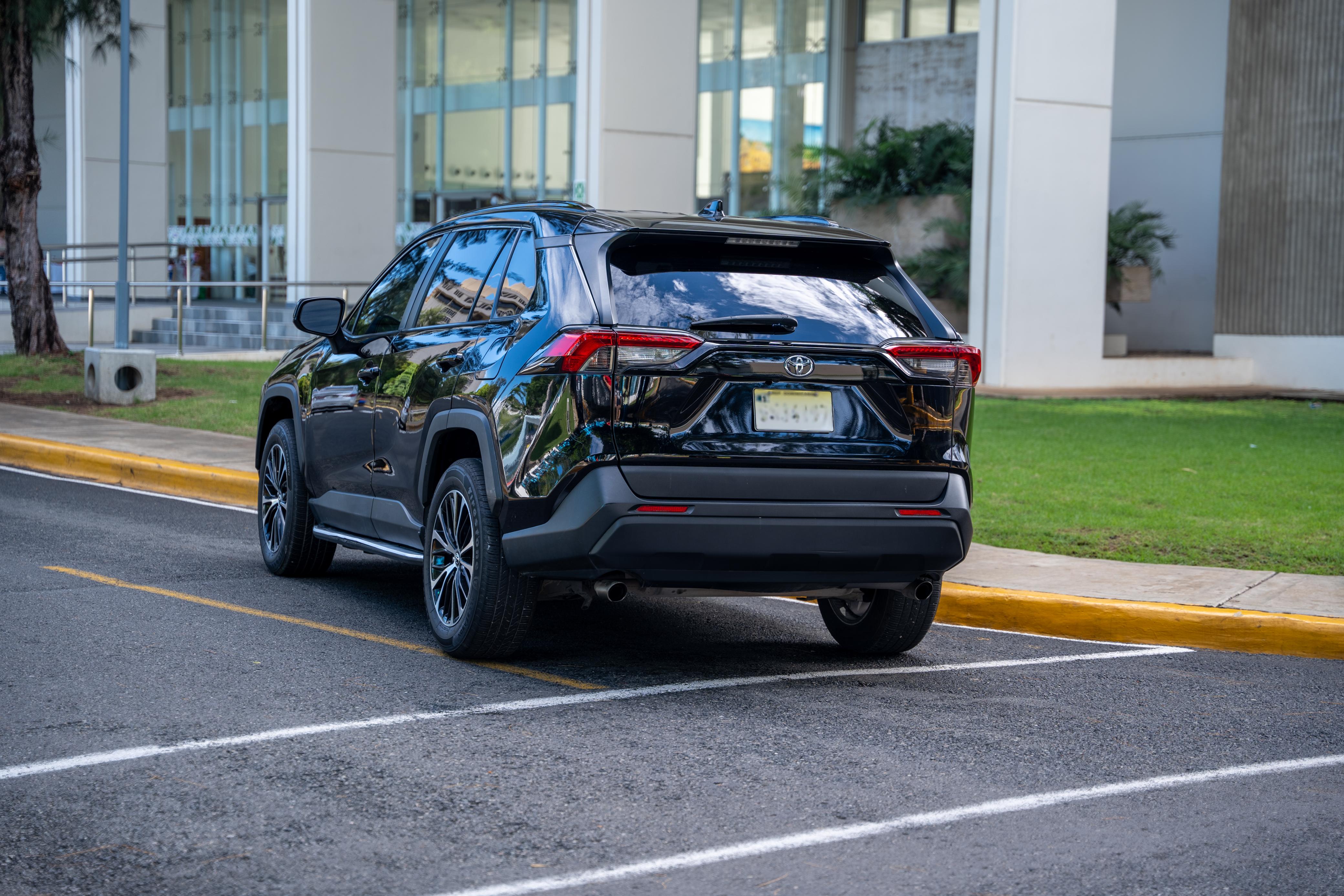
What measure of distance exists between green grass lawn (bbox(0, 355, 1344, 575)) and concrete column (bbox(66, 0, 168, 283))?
38.2 ft

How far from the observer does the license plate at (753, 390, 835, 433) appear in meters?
5.75

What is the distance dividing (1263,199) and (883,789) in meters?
22.7

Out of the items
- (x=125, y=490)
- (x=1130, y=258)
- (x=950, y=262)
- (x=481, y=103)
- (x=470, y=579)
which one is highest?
(x=481, y=103)

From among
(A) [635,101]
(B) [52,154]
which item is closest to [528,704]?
(A) [635,101]

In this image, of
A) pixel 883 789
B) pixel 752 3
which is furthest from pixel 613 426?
pixel 752 3

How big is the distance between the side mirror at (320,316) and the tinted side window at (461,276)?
69 centimetres

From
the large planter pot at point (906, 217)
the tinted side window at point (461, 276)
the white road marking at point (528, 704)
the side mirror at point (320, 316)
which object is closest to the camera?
the white road marking at point (528, 704)

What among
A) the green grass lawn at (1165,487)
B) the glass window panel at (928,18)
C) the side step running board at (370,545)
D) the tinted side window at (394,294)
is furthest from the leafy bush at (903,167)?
the side step running board at (370,545)

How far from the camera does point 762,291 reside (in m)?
5.99

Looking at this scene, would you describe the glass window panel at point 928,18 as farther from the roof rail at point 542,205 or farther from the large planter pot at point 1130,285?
the roof rail at point 542,205

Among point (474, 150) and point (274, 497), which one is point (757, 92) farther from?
point (274, 497)

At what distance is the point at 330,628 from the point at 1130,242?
2004 centimetres

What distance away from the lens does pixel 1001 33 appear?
2195 centimetres

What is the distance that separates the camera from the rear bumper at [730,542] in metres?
5.62
